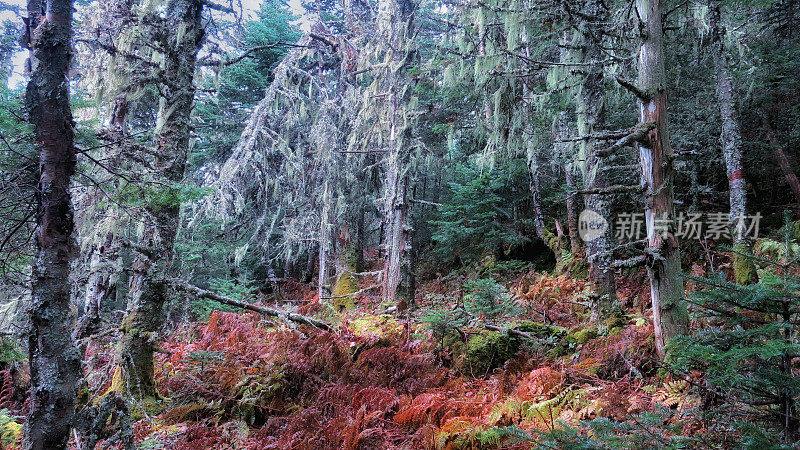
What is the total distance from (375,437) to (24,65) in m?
4.41

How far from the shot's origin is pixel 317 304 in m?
11.2

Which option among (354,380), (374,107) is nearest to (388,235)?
(374,107)

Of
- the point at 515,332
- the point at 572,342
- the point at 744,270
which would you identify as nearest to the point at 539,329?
the point at 515,332

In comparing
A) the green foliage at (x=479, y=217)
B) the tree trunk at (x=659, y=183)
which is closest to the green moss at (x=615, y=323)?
the tree trunk at (x=659, y=183)

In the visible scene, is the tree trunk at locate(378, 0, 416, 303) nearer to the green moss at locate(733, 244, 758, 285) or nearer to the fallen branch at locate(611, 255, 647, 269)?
the fallen branch at locate(611, 255, 647, 269)

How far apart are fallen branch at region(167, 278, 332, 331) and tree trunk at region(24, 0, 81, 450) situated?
2.24 meters

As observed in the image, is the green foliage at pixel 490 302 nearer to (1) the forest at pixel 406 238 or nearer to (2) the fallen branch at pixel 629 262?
(1) the forest at pixel 406 238

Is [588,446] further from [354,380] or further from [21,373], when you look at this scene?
[21,373]

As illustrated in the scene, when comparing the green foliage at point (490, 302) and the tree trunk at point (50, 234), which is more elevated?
the tree trunk at point (50, 234)

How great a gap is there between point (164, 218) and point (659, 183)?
225 inches

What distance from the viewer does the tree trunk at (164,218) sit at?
4.61 meters

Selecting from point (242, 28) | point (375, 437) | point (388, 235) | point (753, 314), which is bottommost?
point (375, 437)

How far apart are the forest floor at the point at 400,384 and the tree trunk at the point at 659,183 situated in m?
0.57

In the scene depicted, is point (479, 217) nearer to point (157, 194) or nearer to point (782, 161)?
point (782, 161)
